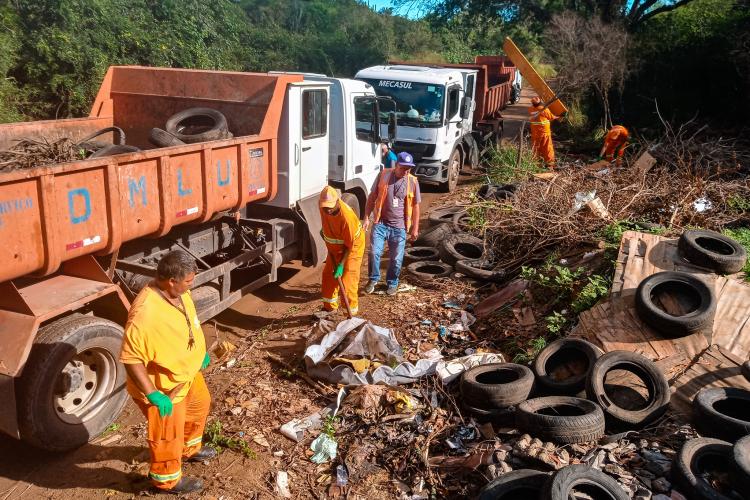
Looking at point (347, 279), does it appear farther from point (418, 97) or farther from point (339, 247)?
point (418, 97)

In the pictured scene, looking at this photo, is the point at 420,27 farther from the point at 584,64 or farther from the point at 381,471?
the point at 381,471

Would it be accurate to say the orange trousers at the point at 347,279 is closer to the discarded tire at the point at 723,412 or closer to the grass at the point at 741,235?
the discarded tire at the point at 723,412

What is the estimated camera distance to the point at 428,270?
8.05 m

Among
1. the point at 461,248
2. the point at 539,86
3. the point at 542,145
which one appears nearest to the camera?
the point at 461,248

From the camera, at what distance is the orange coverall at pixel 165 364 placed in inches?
133

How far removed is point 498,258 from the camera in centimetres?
804

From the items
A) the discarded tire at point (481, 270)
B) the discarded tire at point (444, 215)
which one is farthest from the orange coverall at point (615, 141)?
the discarded tire at point (481, 270)

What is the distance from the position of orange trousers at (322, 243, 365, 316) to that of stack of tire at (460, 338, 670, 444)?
191 centimetres

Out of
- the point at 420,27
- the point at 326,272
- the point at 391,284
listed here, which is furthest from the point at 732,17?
the point at 420,27

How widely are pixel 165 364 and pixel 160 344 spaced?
132 mm

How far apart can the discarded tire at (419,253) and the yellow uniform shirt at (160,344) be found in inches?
197

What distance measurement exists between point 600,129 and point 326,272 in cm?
1330

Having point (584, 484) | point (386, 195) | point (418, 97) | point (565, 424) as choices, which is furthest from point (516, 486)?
point (418, 97)

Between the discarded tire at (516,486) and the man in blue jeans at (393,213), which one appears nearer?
the discarded tire at (516,486)
